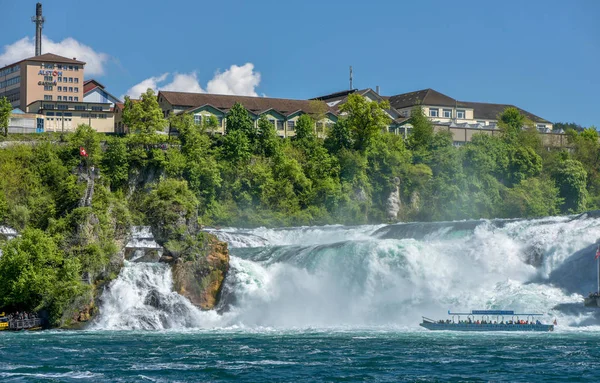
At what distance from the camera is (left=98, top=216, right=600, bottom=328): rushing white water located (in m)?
67.4

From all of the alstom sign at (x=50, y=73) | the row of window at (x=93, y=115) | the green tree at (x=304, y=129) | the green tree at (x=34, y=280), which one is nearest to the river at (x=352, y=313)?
the green tree at (x=34, y=280)

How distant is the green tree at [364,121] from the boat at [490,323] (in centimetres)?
4710

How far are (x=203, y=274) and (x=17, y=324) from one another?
14600 mm

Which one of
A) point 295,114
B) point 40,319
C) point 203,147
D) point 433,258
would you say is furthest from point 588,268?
point 295,114

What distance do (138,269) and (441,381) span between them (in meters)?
34.5

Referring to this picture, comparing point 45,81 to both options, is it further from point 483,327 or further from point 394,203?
point 483,327

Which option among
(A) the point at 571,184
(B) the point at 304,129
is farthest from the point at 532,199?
(B) the point at 304,129

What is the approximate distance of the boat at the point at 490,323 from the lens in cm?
6064

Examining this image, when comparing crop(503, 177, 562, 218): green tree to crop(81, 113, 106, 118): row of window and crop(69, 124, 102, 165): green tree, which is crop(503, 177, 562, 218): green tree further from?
crop(81, 113, 106, 118): row of window

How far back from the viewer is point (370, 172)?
353ft

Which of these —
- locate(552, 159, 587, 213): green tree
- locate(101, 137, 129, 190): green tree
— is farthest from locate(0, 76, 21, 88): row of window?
locate(552, 159, 587, 213): green tree

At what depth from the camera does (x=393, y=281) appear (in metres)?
71.0

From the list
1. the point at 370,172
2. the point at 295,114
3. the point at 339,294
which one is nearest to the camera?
the point at 339,294

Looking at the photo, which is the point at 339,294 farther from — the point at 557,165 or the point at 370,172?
the point at 557,165
